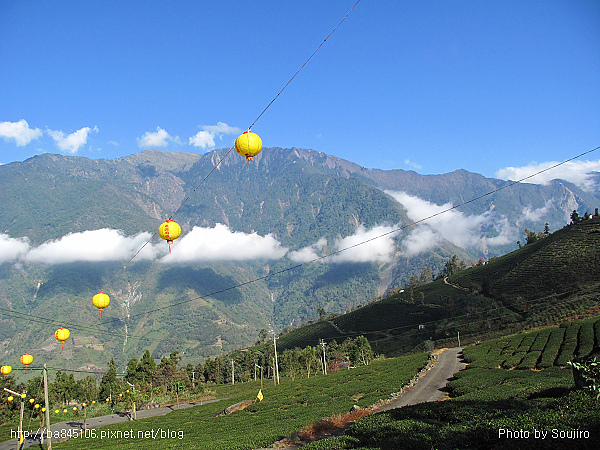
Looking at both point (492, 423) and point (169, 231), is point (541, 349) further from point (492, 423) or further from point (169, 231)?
point (169, 231)

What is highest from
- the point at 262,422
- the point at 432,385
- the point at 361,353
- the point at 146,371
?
the point at 262,422

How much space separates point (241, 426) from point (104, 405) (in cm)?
5843

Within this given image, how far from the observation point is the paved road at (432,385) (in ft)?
90.4

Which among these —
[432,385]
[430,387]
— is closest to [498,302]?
[432,385]

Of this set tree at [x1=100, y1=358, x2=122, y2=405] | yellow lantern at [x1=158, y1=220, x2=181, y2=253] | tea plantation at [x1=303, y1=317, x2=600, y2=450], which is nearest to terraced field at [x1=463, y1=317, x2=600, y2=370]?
tea plantation at [x1=303, y1=317, x2=600, y2=450]

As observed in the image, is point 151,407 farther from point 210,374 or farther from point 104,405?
point 210,374

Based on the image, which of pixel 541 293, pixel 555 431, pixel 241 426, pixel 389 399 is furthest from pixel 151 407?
pixel 541 293

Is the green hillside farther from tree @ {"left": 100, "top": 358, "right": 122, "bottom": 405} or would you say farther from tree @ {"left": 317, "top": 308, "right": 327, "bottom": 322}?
tree @ {"left": 100, "top": 358, "right": 122, "bottom": 405}

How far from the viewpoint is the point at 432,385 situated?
3375cm

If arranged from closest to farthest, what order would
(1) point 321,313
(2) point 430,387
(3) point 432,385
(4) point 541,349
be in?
(2) point 430,387 < (3) point 432,385 < (4) point 541,349 < (1) point 321,313

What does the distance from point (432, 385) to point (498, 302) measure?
6060 cm

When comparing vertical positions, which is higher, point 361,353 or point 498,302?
point 498,302

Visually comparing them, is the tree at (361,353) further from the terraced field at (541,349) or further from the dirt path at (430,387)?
the terraced field at (541,349)

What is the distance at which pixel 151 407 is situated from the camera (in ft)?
205
